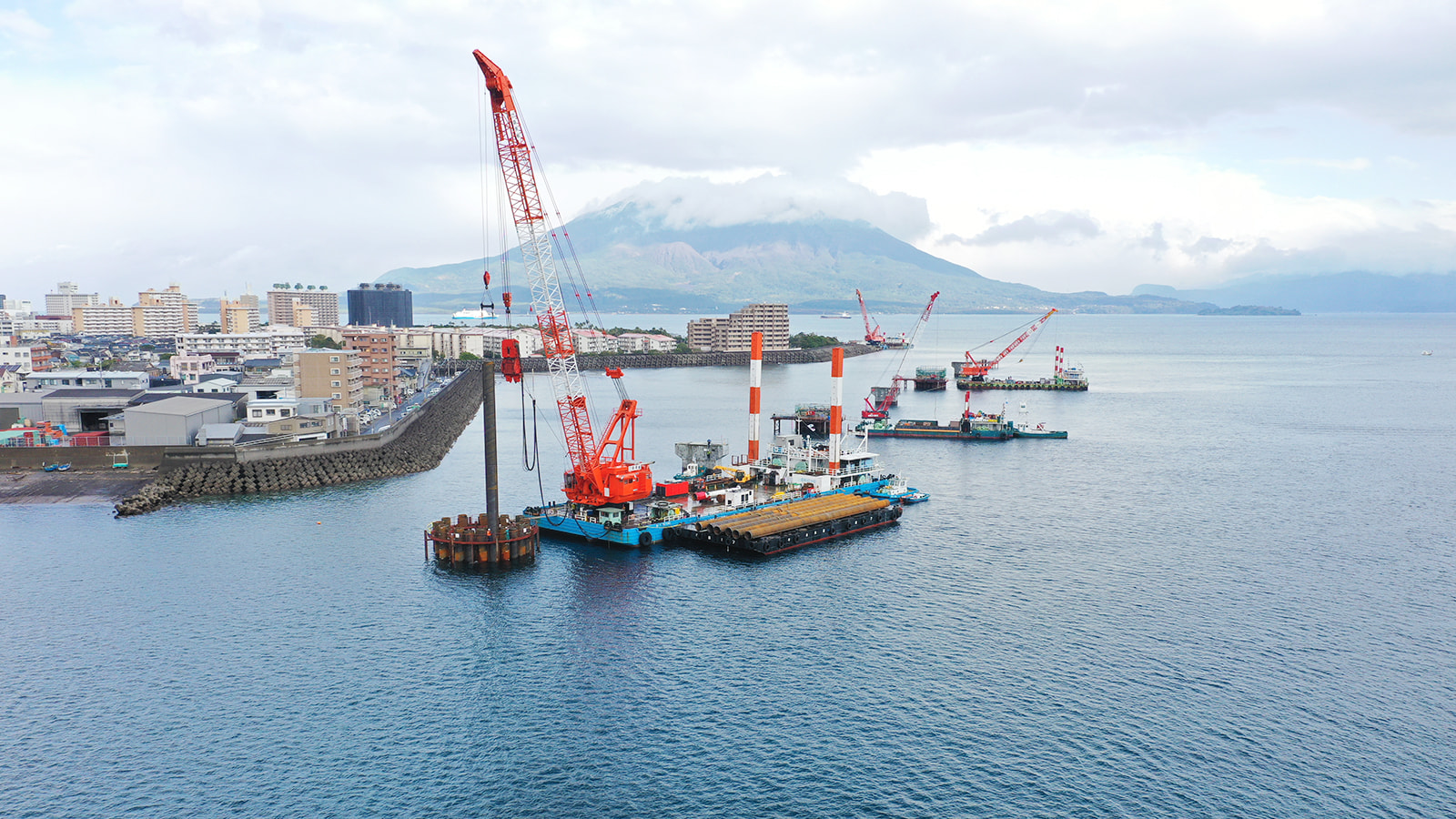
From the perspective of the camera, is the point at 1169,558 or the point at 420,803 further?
the point at 1169,558

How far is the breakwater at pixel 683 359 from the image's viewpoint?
12425cm

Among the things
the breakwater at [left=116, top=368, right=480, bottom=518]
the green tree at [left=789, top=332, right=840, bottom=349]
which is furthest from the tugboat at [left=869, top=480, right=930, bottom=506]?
the green tree at [left=789, top=332, right=840, bottom=349]

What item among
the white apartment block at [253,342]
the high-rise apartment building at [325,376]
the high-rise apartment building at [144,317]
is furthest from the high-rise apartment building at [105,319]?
the high-rise apartment building at [325,376]

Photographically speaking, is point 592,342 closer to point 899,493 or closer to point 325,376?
point 325,376

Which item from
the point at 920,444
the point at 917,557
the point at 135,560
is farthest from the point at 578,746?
the point at 920,444

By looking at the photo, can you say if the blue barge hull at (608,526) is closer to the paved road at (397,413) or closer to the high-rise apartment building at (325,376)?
the paved road at (397,413)

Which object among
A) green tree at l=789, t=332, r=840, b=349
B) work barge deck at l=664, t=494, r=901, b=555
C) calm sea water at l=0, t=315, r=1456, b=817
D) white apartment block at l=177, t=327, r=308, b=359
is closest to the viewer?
calm sea water at l=0, t=315, r=1456, b=817

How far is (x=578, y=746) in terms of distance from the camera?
1891 cm

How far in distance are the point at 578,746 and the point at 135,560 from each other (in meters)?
21.0

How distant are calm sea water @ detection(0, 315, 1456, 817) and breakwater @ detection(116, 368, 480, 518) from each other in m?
2.30

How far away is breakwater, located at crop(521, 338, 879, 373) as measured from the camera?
124 m

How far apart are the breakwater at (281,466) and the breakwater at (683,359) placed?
66570 millimetres

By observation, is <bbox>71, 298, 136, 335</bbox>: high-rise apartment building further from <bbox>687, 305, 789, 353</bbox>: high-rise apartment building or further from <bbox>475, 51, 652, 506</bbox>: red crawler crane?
<bbox>475, 51, 652, 506</bbox>: red crawler crane

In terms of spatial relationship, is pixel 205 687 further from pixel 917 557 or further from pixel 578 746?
pixel 917 557
